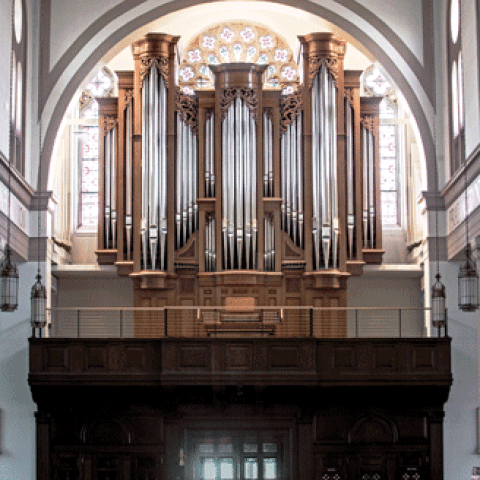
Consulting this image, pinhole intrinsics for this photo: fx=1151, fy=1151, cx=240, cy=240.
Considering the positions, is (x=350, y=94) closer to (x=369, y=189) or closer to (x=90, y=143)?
(x=369, y=189)

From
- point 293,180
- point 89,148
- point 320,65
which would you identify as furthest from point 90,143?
point 320,65

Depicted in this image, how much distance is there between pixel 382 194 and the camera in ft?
83.5

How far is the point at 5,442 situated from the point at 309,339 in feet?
19.3

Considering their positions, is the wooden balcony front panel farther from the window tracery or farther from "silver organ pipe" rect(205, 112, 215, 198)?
the window tracery

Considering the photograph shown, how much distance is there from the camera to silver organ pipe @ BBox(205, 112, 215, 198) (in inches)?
907

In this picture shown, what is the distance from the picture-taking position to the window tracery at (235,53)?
1006 inches

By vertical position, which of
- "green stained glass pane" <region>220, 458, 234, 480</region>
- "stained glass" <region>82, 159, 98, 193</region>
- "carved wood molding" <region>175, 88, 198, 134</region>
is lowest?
"green stained glass pane" <region>220, 458, 234, 480</region>

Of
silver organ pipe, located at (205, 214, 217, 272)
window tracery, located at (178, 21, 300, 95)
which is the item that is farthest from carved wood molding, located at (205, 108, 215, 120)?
silver organ pipe, located at (205, 214, 217, 272)

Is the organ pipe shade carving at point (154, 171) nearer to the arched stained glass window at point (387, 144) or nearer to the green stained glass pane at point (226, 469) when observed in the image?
the green stained glass pane at point (226, 469)

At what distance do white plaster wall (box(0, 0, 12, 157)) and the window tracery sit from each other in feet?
20.0

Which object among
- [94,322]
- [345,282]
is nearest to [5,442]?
[94,322]

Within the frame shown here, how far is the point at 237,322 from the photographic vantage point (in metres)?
22.0

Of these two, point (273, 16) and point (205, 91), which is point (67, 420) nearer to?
point (205, 91)

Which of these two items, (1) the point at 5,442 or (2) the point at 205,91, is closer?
(1) the point at 5,442
